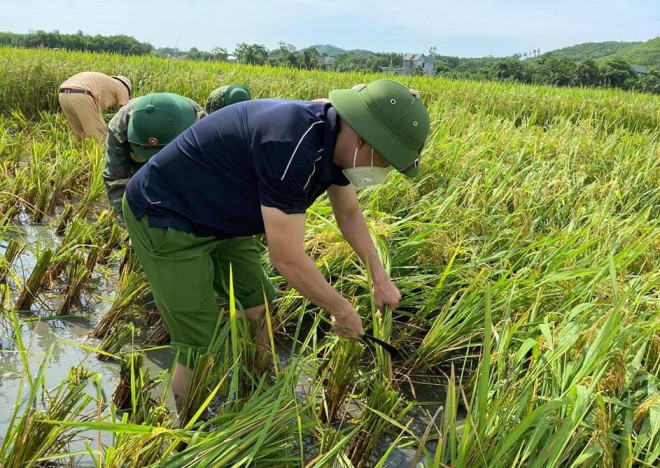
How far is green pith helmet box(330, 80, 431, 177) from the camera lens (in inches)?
60.2

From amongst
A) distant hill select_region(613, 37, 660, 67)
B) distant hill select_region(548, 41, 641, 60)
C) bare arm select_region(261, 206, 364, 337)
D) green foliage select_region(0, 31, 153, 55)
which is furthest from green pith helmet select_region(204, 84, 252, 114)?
distant hill select_region(548, 41, 641, 60)

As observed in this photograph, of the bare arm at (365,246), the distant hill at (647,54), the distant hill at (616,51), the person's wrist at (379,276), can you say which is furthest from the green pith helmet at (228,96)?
the distant hill at (616,51)

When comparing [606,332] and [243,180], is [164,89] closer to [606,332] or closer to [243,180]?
[243,180]

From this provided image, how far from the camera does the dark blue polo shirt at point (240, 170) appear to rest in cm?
153

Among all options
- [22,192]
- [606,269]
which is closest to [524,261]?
[606,269]

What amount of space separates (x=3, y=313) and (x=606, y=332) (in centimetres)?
242

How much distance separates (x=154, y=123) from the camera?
239 cm

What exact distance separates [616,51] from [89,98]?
4388 inches

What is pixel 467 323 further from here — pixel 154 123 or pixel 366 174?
pixel 154 123

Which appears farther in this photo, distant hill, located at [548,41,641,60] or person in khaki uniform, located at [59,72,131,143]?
distant hill, located at [548,41,641,60]

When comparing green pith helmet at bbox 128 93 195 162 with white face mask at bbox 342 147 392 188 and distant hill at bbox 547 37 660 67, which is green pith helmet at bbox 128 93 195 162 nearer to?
white face mask at bbox 342 147 392 188

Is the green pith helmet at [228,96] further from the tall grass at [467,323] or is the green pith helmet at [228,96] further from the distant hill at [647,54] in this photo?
the distant hill at [647,54]

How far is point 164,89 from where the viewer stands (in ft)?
23.7

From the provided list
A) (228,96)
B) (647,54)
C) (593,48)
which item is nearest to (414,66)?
(228,96)
